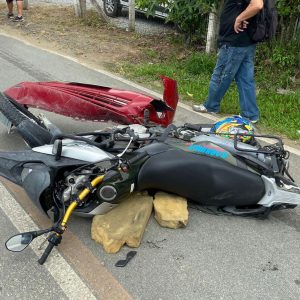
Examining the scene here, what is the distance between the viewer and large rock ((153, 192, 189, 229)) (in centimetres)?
321

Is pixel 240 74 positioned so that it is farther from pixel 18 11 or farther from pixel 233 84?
pixel 18 11

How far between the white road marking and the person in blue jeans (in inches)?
124

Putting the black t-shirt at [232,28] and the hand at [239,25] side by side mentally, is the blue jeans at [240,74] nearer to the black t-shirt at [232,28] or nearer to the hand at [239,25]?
the black t-shirt at [232,28]

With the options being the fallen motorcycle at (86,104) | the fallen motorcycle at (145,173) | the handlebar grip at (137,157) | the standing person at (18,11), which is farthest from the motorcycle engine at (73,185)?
the standing person at (18,11)

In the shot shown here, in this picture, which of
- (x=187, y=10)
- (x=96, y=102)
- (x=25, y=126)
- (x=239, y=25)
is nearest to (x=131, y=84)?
(x=187, y=10)

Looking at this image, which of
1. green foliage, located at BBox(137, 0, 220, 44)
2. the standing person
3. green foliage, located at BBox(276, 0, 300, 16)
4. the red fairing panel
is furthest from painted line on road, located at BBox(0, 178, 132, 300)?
the standing person

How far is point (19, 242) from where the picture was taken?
2.73m

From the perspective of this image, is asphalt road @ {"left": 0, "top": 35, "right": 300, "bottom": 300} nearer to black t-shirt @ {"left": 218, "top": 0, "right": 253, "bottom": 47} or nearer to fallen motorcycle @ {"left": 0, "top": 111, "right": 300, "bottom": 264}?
fallen motorcycle @ {"left": 0, "top": 111, "right": 300, "bottom": 264}

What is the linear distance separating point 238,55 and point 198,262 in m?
3.08

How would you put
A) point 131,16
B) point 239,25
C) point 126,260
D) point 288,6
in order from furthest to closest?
point 131,16 → point 288,6 → point 239,25 → point 126,260

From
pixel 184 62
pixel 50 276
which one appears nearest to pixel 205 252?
pixel 50 276

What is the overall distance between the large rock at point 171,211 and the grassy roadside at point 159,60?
2.46 metres

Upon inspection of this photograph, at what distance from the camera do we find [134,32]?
10.3 meters

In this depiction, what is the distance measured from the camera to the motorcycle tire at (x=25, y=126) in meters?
3.50
